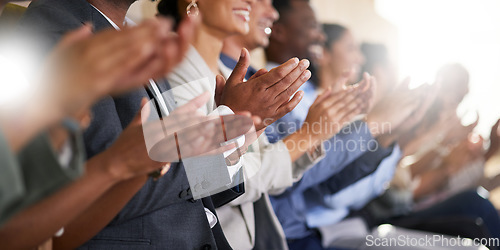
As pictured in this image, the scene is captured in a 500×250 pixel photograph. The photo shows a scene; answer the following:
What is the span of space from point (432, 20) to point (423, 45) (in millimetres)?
136

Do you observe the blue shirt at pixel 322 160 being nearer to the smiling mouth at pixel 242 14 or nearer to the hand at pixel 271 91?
the smiling mouth at pixel 242 14

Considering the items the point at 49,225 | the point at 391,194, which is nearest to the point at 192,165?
the point at 49,225

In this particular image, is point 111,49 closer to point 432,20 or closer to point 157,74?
point 157,74

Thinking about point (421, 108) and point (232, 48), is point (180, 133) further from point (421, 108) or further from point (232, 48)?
point (421, 108)

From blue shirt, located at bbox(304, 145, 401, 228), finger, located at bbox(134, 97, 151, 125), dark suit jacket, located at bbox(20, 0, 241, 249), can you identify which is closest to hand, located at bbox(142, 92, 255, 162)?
finger, located at bbox(134, 97, 151, 125)

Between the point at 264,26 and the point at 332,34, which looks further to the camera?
the point at 332,34

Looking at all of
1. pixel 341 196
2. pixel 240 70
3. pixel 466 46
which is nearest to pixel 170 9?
pixel 240 70

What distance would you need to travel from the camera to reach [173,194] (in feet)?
1.88

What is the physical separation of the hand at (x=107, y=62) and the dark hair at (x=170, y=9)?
1.88 feet

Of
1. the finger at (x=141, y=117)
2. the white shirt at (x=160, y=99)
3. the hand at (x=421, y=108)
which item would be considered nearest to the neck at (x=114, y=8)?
the white shirt at (x=160, y=99)

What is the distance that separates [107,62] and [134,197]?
0.87 feet

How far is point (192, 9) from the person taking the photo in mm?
824

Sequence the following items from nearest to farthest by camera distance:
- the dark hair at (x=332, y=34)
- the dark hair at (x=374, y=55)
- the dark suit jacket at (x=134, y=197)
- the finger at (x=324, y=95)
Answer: the dark suit jacket at (x=134, y=197) → the finger at (x=324, y=95) → the dark hair at (x=332, y=34) → the dark hair at (x=374, y=55)

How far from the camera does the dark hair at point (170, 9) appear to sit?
0.87 meters
